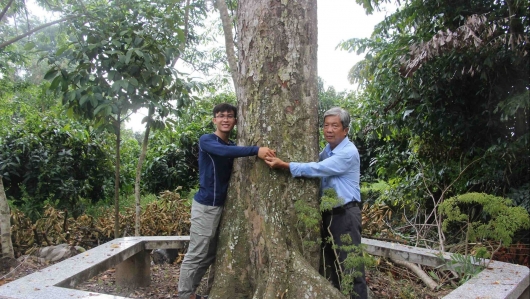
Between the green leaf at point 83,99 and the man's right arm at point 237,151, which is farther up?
the green leaf at point 83,99

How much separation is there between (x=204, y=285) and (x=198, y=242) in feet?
2.06

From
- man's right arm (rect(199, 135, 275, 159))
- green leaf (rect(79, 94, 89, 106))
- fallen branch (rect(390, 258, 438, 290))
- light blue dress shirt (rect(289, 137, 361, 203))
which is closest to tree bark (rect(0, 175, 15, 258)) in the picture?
green leaf (rect(79, 94, 89, 106))

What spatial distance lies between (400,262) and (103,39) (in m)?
3.58

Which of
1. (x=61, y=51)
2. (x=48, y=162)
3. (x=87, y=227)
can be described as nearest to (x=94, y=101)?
(x=61, y=51)

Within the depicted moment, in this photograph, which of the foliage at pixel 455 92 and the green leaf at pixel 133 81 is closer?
the green leaf at pixel 133 81

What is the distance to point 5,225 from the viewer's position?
5.10 metres

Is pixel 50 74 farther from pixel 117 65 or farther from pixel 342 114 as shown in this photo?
pixel 342 114

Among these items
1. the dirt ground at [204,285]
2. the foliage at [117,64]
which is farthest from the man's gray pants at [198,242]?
the foliage at [117,64]

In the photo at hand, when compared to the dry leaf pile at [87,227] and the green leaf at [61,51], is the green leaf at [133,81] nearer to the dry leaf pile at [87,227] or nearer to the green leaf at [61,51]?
the green leaf at [61,51]

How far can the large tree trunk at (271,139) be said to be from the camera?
2953 mm

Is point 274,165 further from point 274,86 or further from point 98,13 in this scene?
point 98,13

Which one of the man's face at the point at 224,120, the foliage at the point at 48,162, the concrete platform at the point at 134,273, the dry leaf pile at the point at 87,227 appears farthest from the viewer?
the foliage at the point at 48,162

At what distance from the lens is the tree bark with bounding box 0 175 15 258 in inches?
197

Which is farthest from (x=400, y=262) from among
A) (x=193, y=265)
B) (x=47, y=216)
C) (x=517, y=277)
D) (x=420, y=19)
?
(x=47, y=216)
